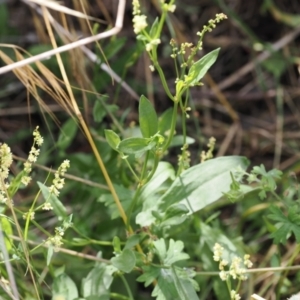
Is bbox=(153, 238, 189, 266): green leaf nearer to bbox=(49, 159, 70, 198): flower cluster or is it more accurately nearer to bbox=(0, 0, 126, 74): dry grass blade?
bbox=(49, 159, 70, 198): flower cluster

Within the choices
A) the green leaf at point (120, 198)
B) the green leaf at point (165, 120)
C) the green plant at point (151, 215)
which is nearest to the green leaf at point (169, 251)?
the green plant at point (151, 215)

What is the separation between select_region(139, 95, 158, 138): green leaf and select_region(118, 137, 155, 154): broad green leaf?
0.05 metres

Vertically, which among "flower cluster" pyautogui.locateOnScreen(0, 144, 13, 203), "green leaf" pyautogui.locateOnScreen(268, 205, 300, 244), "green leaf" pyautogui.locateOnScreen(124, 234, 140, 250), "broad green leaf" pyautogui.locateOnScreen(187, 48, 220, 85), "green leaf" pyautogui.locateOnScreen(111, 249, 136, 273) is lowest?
"green leaf" pyautogui.locateOnScreen(268, 205, 300, 244)

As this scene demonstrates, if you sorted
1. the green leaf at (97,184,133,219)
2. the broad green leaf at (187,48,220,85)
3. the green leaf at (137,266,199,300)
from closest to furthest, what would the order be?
the broad green leaf at (187,48,220,85) → the green leaf at (137,266,199,300) → the green leaf at (97,184,133,219)

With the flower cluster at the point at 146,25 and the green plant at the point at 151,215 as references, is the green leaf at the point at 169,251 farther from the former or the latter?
the flower cluster at the point at 146,25

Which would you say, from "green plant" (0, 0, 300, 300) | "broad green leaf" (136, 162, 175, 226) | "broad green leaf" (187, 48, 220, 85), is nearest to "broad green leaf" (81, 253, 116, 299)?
"green plant" (0, 0, 300, 300)

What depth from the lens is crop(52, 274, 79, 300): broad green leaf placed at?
1043mm

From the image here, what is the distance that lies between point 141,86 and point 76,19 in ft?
1.01

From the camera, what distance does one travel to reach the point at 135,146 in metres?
0.91

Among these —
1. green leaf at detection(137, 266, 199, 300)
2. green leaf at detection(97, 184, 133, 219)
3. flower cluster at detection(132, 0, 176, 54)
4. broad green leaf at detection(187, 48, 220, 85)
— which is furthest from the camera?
green leaf at detection(97, 184, 133, 219)

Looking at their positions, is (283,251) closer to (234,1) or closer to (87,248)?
(87,248)

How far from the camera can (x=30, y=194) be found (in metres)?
1.51

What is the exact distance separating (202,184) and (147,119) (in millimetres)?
193

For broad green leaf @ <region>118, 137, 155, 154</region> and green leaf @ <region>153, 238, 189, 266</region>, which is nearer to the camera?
broad green leaf @ <region>118, 137, 155, 154</region>
